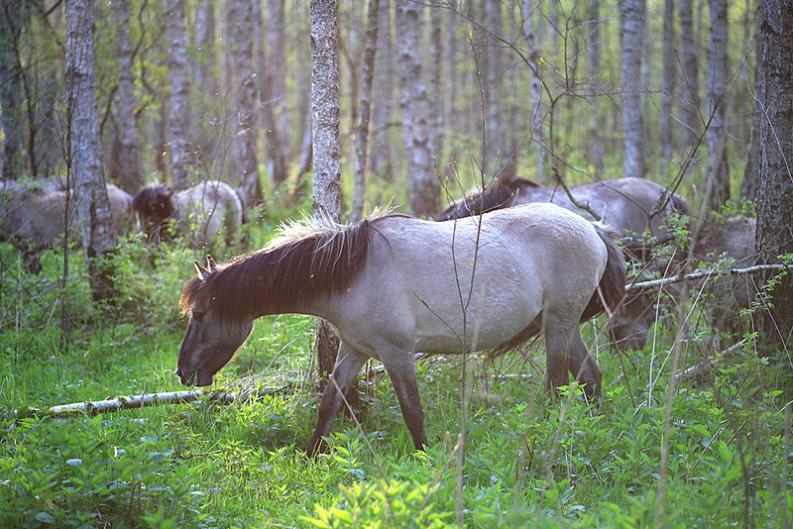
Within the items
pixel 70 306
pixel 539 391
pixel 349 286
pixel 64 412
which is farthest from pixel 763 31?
pixel 70 306

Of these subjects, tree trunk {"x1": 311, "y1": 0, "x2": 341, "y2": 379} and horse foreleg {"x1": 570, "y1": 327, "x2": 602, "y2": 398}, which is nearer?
horse foreleg {"x1": 570, "y1": 327, "x2": 602, "y2": 398}

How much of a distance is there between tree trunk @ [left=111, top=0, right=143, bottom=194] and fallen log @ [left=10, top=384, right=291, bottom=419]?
412 inches

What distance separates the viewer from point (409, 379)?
16.8 feet

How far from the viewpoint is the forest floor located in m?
3.44

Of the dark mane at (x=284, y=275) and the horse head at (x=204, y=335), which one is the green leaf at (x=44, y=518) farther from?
the dark mane at (x=284, y=275)

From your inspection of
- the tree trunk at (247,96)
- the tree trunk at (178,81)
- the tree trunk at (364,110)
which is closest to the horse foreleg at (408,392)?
the tree trunk at (364,110)

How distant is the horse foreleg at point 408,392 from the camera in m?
5.08

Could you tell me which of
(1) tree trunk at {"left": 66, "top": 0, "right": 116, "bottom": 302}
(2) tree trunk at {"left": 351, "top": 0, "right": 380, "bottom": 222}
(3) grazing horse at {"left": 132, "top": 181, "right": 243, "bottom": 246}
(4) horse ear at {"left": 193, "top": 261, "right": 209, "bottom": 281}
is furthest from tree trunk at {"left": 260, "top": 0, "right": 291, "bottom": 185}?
→ (4) horse ear at {"left": 193, "top": 261, "right": 209, "bottom": 281}

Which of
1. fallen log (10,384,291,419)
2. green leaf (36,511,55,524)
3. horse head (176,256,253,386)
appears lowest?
fallen log (10,384,291,419)

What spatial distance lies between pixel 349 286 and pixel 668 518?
111 inches

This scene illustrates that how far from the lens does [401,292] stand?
16.9 ft

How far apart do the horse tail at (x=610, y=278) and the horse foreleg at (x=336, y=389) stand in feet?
7.01

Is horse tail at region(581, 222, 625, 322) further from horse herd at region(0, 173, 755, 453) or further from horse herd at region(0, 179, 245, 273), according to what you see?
horse herd at region(0, 179, 245, 273)

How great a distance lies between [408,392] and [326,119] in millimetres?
2398
